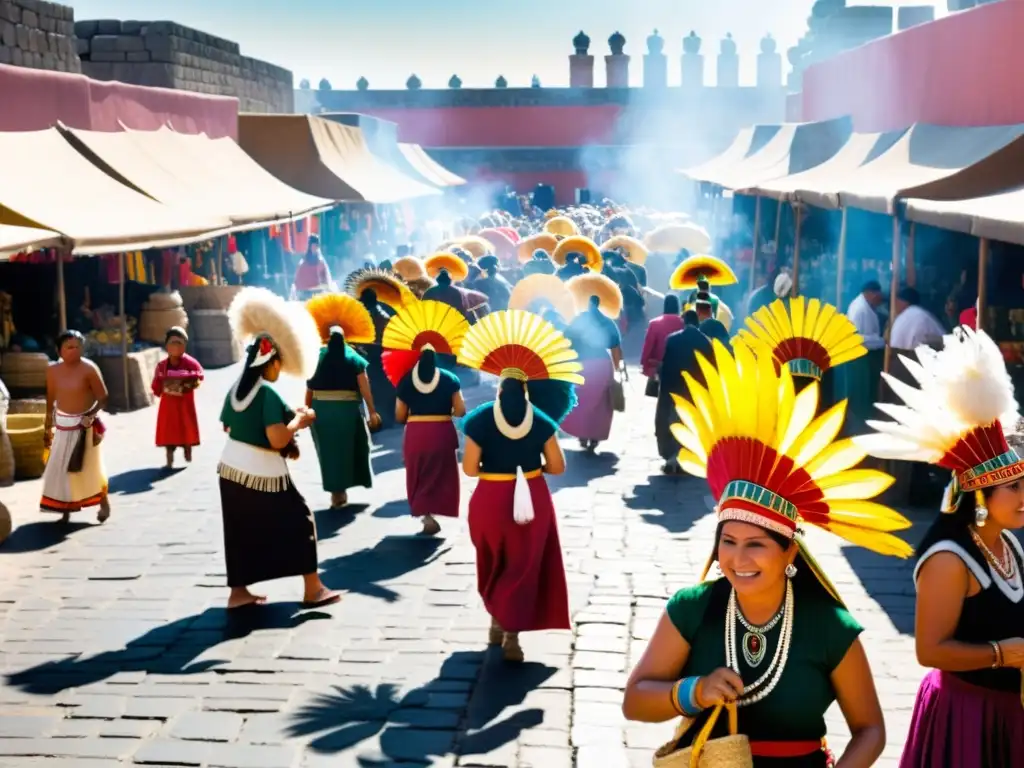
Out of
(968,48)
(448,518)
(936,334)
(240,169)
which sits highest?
(968,48)

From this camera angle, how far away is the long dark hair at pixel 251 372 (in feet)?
24.9

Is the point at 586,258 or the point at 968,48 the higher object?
the point at 968,48

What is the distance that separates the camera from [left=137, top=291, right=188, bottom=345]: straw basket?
16828 millimetres

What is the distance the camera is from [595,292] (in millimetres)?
13320

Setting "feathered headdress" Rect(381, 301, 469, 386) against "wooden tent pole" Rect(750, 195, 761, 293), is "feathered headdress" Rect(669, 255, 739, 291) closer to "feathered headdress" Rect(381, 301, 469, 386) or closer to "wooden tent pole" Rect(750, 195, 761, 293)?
"feathered headdress" Rect(381, 301, 469, 386)

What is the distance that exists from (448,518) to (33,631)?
3557 mm

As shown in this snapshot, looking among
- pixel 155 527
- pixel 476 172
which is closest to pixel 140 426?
pixel 155 527

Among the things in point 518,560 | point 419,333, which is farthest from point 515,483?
point 419,333

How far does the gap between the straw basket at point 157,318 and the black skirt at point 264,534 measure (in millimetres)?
9357

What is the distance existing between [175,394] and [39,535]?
8.02 ft

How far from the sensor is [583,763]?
5801mm

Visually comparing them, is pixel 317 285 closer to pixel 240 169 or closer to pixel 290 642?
pixel 240 169

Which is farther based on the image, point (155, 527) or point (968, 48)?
point (968, 48)

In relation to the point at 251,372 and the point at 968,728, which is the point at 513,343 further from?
the point at 968,728
